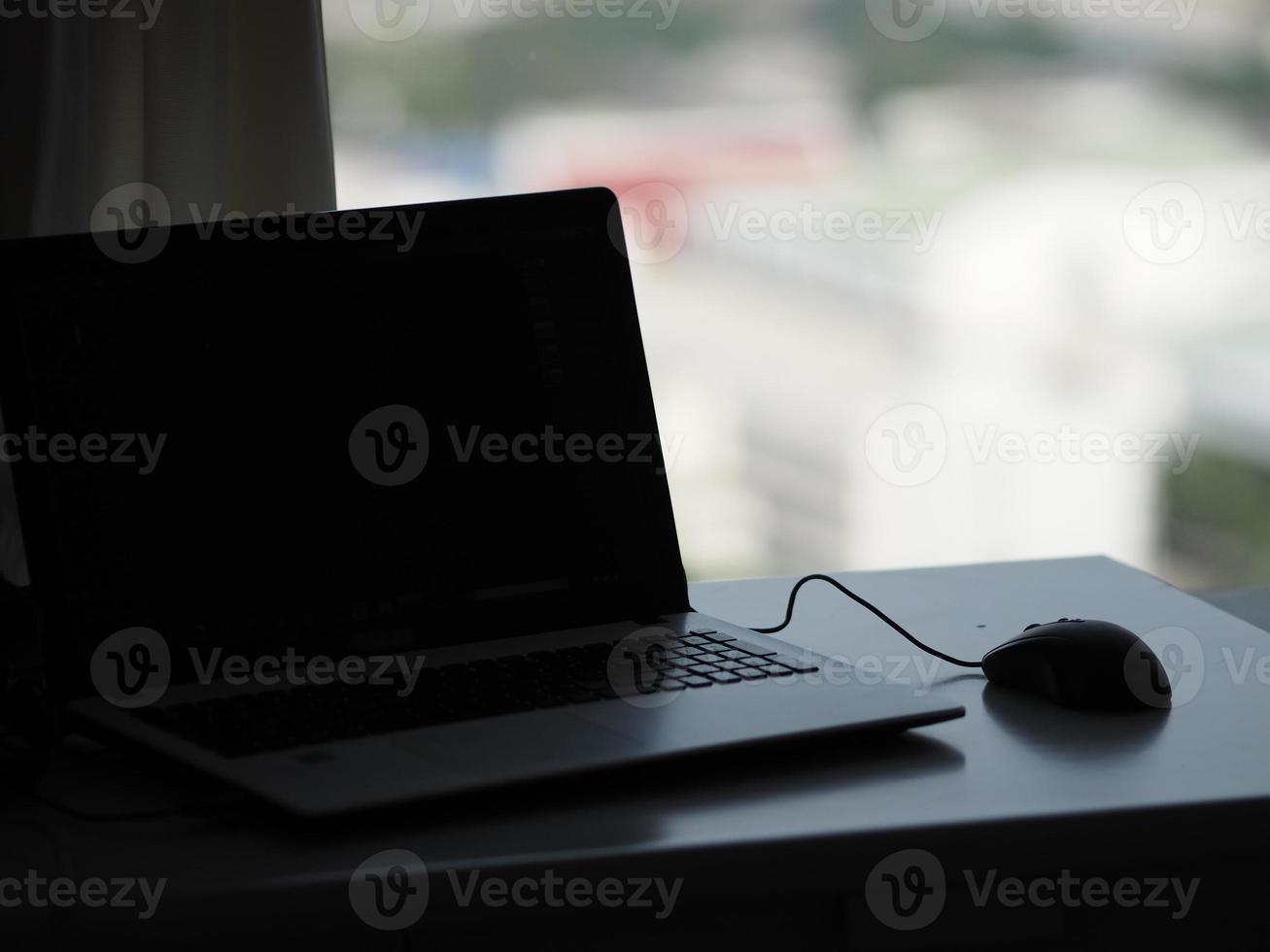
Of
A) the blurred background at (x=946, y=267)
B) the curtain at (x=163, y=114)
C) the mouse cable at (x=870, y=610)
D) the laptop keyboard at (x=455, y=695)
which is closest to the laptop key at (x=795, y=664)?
the laptop keyboard at (x=455, y=695)

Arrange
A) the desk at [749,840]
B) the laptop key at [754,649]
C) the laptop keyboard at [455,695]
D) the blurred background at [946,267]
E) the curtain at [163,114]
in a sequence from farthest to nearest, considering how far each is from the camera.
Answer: the blurred background at [946,267], the curtain at [163,114], the laptop key at [754,649], the laptop keyboard at [455,695], the desk at [749,840]

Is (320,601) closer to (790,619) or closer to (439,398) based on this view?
(439,398)

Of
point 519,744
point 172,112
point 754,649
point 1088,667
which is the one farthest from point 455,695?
point 172,112

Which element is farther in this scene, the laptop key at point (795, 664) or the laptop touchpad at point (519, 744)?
the laptop key at point (795, 664)

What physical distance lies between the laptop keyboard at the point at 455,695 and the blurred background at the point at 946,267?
189 centimetres

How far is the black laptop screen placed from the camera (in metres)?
0.71

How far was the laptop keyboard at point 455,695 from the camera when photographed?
610mm

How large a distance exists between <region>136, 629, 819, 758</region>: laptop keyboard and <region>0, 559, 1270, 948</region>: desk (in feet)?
0.11

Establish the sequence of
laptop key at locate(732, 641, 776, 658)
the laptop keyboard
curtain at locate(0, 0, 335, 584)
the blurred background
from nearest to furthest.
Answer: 1. the laptop keyboard
2. laptop key at locate(732, 641, 776, 658)
3. curtain at locate(0, 0, 335, 584)
4. the blurred background

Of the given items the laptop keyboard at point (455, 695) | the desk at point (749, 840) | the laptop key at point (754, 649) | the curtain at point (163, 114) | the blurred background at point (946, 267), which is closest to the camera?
the desk at point (749, 840)

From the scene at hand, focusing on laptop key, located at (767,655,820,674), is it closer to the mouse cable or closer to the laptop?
the laptop

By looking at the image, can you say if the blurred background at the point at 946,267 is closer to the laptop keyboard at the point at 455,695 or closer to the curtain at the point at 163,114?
the curtain at the point at 163,114

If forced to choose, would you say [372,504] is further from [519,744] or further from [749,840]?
[749,840]

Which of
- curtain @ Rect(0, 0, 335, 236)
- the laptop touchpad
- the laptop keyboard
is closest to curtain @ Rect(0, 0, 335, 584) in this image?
curtain @ Rect(0, 0, 335, 236)
